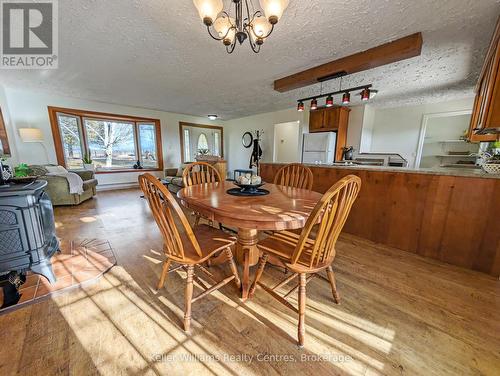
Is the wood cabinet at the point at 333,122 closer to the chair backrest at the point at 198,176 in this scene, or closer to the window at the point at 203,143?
the chair backrest at the point at 198,176

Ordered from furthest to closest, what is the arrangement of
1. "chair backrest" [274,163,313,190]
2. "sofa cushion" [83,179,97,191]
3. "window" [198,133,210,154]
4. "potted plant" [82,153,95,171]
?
"window" [198,133,210,154] < "potted plant" [82,153,95,171] < "sofa cushion" [83,179,97,191] < "chair backrest" [274,163,313,190]

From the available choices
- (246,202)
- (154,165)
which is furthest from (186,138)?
(246,202)

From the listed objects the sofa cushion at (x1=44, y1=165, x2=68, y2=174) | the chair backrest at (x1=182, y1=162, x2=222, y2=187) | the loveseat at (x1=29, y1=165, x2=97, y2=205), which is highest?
the chair backrest at (x1=182, y1=162, x2=222, y2=187)

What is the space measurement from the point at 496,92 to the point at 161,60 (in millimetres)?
3483

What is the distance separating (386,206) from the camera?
2293mm

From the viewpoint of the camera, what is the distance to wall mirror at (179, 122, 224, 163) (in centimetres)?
654

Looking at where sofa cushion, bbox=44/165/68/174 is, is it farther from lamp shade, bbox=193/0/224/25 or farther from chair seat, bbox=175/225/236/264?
lamp shade, bbox=193/0/224/25

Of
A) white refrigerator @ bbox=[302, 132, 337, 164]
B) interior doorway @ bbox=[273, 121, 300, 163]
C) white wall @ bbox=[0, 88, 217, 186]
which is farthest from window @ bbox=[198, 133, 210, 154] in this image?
white refrigerator @ bbox=[302, 132, 337, 164]

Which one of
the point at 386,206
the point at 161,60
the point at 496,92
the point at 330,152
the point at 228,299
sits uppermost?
the point at 161,60

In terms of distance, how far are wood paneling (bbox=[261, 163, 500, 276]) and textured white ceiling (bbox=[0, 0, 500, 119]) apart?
1469 mm

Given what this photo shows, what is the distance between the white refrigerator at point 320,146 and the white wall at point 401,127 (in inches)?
57.9

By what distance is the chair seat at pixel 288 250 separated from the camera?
1094 millimetres

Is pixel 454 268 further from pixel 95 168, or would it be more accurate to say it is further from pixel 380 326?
pixel 95 168

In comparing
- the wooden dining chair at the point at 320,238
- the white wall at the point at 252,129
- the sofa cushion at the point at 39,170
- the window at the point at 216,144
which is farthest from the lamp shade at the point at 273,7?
the window at the point at 216,144
